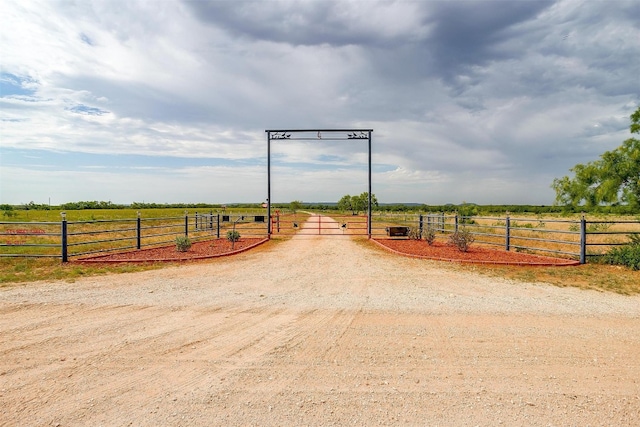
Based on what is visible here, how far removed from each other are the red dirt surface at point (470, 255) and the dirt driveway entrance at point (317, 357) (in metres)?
3.88

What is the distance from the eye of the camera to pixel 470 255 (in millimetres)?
13422

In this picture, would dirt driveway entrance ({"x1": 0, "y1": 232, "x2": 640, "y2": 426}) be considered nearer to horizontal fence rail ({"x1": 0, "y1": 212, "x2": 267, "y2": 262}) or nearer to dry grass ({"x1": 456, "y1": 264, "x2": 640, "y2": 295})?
dry grass ({"x1": 456, "y1": 264, "x2": 640, "y2": 295})

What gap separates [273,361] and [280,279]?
510 centimetres

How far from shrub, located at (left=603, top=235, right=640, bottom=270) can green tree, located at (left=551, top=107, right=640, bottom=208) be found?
1679 mm

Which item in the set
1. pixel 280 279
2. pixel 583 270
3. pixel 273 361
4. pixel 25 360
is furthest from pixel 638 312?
pixel 25 360

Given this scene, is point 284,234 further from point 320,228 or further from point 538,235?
point 538,235

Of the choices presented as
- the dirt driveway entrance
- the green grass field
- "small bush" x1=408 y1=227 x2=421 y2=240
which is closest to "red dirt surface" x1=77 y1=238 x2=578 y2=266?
the green grass field

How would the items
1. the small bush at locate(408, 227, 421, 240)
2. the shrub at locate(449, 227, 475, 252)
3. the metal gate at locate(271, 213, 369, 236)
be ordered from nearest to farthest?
the shrub at locate(449, 227, 475, 252), the small bush at locate(408, 227, 421, 240), the metal gate at locate(271, 213, 369, 236)

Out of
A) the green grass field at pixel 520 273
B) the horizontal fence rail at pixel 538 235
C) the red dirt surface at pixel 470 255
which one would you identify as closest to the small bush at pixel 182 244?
the green grass field at pixel 520 273

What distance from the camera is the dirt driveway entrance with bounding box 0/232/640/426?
3.29m

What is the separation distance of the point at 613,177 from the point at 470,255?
5890 millimetres

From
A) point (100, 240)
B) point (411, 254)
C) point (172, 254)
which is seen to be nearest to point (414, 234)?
point (411, 254)

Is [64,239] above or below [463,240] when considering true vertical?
above

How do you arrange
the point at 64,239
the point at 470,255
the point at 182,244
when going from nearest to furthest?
the point at 64,239 → the point at 470,255 → the point at 182,244
